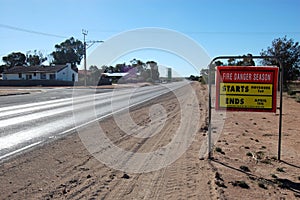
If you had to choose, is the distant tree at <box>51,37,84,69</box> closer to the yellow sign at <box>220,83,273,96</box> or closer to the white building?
the white building

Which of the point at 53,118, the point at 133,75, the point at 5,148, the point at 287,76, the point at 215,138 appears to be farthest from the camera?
the point at 133,75

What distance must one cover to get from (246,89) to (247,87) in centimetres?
5

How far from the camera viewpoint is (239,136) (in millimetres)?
9492

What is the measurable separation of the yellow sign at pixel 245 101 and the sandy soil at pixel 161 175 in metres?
1.08

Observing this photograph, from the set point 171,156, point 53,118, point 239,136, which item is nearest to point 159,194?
point 171,156

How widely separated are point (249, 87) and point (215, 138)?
266 cm

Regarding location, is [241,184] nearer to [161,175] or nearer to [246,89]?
[161,175]

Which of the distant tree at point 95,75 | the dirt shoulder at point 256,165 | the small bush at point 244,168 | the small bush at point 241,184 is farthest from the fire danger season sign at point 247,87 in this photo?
the distant tree at point 95,75

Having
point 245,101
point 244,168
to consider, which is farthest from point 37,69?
point 244,168

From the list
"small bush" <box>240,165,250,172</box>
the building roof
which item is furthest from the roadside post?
the building roof

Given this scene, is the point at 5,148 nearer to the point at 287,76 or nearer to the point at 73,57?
the point at 287,76

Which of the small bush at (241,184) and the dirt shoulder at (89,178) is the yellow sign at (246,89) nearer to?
the dirt shoulder at (89,178)

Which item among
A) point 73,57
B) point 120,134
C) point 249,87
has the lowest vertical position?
point 120,134

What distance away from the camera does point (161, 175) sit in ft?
18.9
